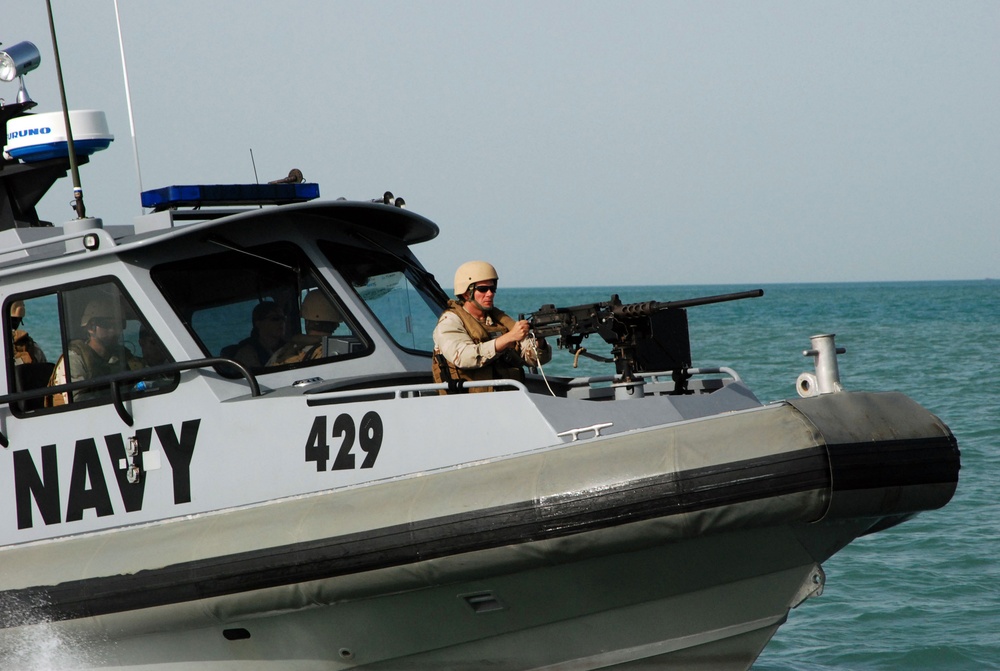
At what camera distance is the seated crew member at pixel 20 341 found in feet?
19.6

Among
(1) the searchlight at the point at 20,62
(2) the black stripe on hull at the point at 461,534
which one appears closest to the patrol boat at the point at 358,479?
(2) the black stripe on hull at the point at 461,534

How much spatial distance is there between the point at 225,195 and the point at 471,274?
4.34ft

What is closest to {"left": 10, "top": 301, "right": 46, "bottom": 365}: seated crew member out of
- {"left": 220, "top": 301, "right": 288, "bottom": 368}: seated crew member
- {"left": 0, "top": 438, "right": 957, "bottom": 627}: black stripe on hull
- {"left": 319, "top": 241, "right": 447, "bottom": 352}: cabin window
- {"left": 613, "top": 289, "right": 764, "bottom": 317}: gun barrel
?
{"left": 220, "top": 301, "right": 288, "bottom": 368}: seated crew member

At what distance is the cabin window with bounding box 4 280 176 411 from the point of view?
224 inches

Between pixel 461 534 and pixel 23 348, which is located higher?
pixel 23 348

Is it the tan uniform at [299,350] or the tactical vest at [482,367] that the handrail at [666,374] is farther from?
the tan uniform at [299,350]

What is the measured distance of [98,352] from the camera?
228 inches

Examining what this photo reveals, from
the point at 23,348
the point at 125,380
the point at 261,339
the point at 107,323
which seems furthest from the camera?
the point at 23,348

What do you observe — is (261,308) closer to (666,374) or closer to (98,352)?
(98,352)

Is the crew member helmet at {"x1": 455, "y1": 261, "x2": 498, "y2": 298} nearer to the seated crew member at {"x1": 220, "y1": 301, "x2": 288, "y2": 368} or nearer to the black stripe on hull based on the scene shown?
the seated crew member at {"x1": 220, "y1": 301, "x2": 288, "y2": 368}

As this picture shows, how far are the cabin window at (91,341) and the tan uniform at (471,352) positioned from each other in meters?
1.24

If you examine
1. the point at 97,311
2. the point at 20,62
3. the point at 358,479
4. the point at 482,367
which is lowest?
the point at 358,479

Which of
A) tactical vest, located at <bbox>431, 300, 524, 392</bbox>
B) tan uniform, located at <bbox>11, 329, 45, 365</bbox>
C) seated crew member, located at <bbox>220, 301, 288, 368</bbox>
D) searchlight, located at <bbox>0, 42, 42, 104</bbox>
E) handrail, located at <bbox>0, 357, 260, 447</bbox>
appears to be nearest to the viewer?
handrail, located at <bbox>0, 357, 260, 447</bbox>

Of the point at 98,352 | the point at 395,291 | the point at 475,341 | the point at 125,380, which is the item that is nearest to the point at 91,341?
the point at 98,352
